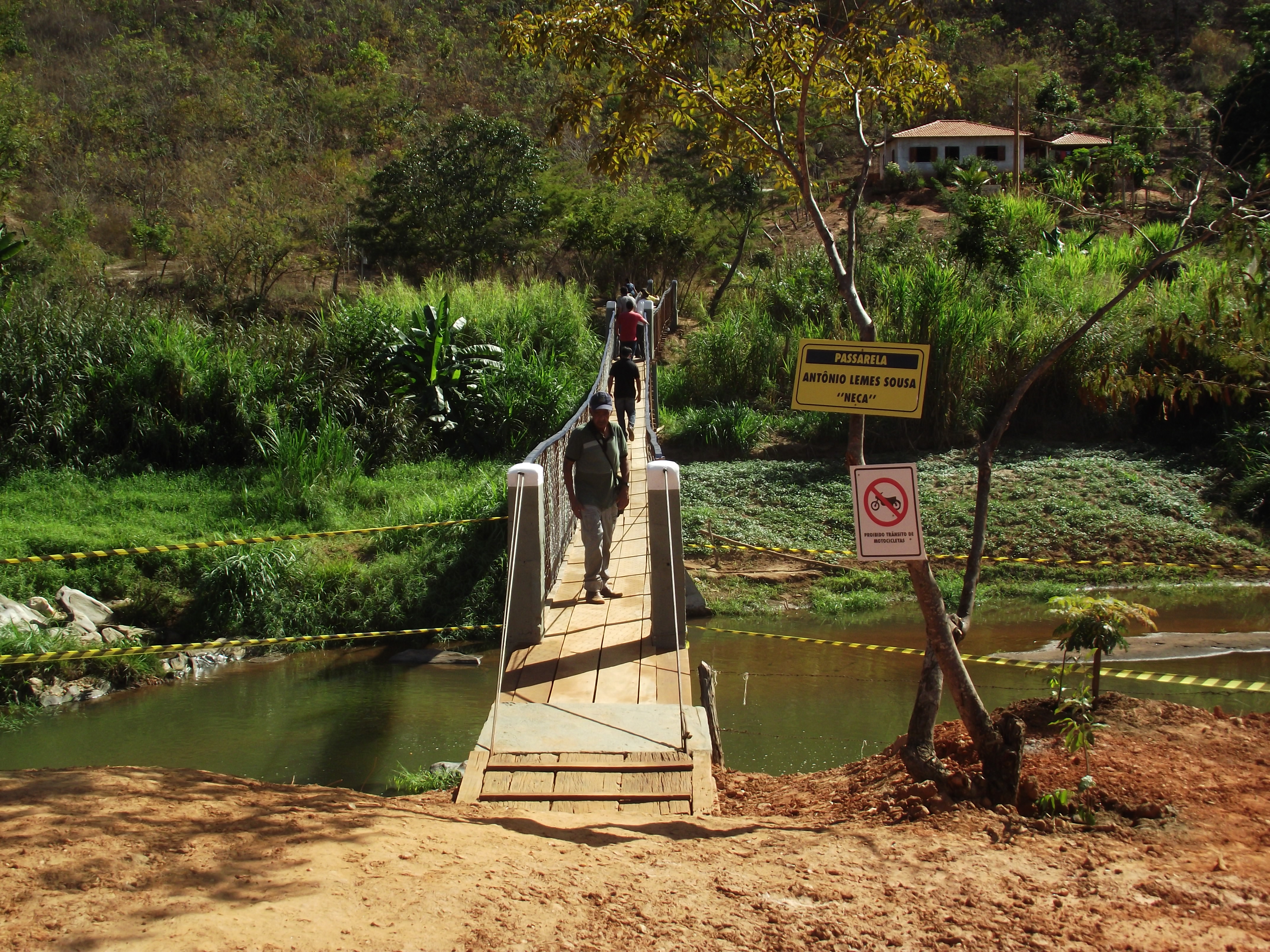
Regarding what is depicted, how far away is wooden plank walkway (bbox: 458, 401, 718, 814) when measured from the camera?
5.29 m

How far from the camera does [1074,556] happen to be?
1447 centimetres

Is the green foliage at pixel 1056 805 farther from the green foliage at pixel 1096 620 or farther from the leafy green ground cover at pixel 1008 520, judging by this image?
the leafy green ground cover at pixel 1008 520

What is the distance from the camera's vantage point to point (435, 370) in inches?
690

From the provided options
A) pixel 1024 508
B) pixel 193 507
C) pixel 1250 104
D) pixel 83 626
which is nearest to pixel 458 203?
pixel 193 507

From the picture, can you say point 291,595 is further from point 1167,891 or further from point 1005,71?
point 1005,71

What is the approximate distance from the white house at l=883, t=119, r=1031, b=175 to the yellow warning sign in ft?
119

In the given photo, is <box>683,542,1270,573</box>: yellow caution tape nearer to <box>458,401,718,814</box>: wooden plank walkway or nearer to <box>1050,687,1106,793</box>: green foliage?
<box>458,401,718,814</box>: wooden plank walkway

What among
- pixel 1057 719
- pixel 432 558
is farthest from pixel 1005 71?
pixel 1057 719

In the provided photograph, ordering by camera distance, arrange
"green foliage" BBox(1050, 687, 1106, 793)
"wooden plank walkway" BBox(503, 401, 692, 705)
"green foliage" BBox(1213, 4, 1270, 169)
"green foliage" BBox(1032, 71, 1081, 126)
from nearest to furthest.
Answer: "green foliage" BBox(1050, 687, 1106, 793), "wooden plank walkway" BBox(503, 401, 692, 705), "green foliage" BBox(1213, 4, 1270, 169), "green foliage" BBox(1032, 71, 1081, 126)

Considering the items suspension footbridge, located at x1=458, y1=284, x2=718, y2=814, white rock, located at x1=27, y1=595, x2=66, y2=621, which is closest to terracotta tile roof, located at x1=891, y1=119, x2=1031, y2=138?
suspension footbridge, located at x1=458, y1=284, x2=718, y2=814

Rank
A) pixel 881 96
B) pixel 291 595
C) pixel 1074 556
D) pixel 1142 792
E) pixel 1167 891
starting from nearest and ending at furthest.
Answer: pixel 1167 891
pixel 1142 792
pixel 881 96
pixel 291 595
pixel 1074 556

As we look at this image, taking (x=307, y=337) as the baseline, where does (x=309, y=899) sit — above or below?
below

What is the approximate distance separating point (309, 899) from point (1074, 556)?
43.0ft

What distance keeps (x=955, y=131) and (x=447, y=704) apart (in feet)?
115
